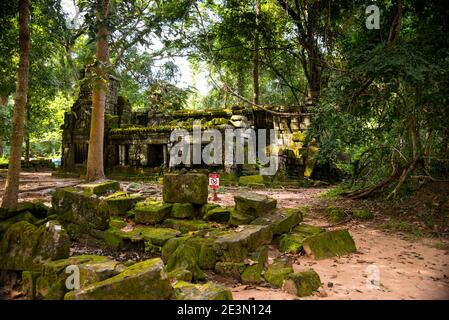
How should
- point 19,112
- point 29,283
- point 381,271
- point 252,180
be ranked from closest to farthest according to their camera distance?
1. point 29,283
2. point 381,271
3. point 19,112
4. point 252,180

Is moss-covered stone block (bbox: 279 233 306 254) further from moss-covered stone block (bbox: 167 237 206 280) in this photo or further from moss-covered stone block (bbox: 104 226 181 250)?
moss-covered stone block (bbox: 104 226 181 250)

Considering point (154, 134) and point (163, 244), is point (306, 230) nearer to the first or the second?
point (163, 244)

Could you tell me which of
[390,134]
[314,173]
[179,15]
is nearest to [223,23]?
[179,15]

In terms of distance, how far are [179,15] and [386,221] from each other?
7352 mm

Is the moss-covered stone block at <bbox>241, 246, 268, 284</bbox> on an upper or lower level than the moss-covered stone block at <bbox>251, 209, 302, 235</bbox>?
lower

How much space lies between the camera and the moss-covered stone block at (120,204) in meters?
6.88

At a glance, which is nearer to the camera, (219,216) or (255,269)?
(255,269)

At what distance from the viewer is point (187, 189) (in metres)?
6.57

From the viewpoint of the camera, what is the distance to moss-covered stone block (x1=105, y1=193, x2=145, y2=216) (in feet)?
22.6

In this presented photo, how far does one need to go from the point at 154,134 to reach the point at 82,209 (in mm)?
10404

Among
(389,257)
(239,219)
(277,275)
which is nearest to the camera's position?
(277,275)

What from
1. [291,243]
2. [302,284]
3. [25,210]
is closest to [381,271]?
[291,243]

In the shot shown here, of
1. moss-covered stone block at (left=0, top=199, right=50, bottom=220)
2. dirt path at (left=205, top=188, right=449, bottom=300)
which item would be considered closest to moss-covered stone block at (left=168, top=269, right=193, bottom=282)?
dirt path at (left=205, top=188, right=449, bottom=300)

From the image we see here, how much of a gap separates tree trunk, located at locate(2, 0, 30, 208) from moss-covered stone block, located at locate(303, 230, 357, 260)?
5.78 meters
